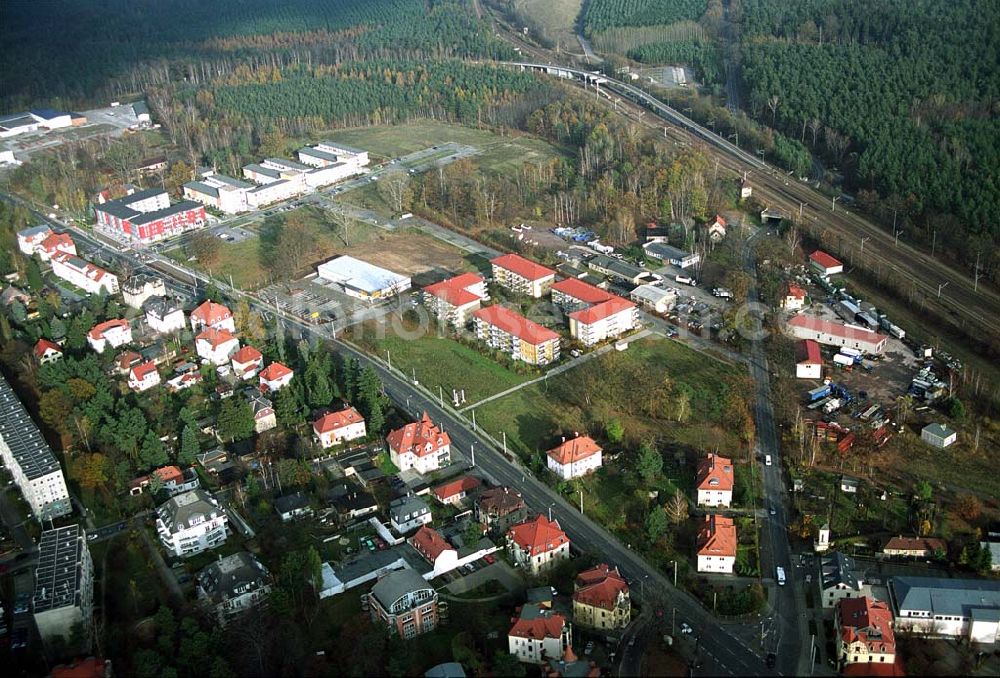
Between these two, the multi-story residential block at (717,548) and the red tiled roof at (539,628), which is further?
the multi-story residential block at (717,548)

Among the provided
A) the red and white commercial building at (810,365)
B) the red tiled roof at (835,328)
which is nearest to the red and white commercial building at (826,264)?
the red tiled roof at (835,328)

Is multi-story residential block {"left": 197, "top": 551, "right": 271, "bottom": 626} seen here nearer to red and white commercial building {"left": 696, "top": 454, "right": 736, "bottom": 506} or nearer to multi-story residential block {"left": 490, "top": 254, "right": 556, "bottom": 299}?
red and white commercial building {"left": 696, "top": 454, "right": 736, "bottom": 506}

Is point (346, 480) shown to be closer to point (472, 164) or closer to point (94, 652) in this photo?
point (94, 652)

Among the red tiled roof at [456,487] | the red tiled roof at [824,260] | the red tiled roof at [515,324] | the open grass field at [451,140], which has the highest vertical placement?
the red tiled roof at [515,324]

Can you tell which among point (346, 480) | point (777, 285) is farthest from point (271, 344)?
point (777, 285)

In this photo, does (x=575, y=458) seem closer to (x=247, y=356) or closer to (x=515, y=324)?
(x=515, y=324)

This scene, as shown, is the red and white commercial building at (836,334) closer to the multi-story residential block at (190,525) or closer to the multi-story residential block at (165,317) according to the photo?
the multi-story residential block at (190,525)
